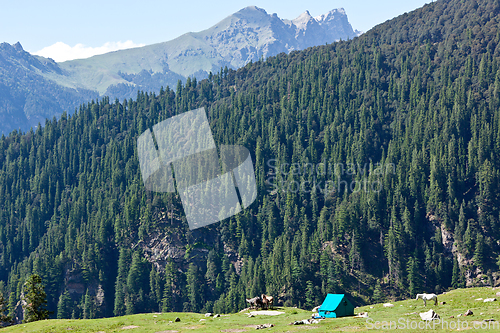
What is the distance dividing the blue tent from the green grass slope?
9.21 ft

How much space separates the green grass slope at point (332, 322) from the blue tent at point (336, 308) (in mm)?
2807

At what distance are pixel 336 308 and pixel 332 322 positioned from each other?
5417 millimetres

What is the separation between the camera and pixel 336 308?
66875 millimetres

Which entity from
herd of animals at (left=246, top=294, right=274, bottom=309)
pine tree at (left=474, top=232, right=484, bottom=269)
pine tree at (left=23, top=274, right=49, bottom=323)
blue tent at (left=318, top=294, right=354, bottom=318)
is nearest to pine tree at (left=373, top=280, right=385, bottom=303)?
pine tree at (left=474, top=232, right=484, bottom=269)

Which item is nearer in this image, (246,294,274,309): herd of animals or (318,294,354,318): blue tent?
(318,294,354,318): blue tent

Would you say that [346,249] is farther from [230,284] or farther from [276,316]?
[276,316]

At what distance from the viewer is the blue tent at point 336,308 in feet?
219

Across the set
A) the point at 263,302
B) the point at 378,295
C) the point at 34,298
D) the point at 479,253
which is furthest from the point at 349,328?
the point at 479,253

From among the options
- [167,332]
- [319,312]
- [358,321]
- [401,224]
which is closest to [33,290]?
[167,332]

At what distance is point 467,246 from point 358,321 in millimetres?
136287

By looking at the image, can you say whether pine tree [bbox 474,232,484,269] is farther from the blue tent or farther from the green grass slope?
the blue tent

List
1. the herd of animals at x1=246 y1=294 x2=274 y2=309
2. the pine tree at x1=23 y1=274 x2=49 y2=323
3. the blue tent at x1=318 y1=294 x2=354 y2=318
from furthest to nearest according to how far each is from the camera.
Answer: the pine tree at x1=23 y1=274 x2=49 y2=323 → the herd of animals at x1=246 y1=294 x2=274 y2=309 → the blue tent at x1=318 y1=294 x2=354 y2=318

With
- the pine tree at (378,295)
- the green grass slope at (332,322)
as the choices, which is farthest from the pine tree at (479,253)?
the green grass slope at (332,322)

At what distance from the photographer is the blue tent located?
219ft
